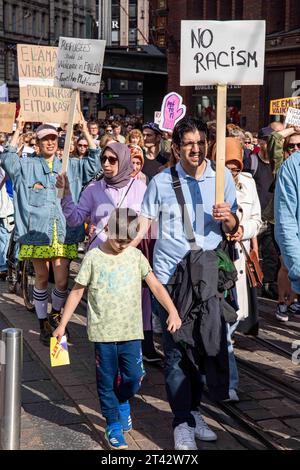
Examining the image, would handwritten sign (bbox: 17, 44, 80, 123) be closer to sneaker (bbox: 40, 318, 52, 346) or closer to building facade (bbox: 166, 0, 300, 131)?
sneaker (bbox: 40, 318, 52, 346)

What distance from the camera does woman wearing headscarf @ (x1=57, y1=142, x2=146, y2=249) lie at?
231 inches

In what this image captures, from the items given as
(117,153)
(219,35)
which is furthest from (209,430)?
(219,35)

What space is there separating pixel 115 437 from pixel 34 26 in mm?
84830

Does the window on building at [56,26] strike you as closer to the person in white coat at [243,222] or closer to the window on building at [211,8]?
the window on building at [211,8]

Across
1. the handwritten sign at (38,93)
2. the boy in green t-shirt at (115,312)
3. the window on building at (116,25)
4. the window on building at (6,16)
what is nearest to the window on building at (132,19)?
the window on building at (116,25)

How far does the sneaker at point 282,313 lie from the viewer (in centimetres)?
818

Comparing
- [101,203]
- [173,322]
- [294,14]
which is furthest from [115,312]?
[294,14]

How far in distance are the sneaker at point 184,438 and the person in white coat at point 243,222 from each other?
1.28 meters

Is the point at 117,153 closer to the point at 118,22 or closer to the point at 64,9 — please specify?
the point at 64,9

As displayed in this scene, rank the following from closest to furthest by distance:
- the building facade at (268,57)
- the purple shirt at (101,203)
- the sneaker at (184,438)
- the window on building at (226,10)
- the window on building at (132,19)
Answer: the sneaker at (184,438), the purple shirt at (101,203), the building facade at (268,57), the window on building at (226,10), the window on building at (132,19)

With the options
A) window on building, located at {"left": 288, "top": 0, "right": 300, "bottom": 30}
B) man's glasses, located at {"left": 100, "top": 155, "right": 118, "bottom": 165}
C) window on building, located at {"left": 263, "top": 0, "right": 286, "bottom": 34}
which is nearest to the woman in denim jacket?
man's glasses, located at {"left": 100, "top": 155, "right": 118, "bottom": 165}

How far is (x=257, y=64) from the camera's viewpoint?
5230 mm

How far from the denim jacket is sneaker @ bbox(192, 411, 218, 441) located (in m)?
2.70

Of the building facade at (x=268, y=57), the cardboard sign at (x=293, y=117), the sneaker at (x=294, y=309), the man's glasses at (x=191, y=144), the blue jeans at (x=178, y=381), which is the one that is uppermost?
the building facade at (x=268, y=57)
